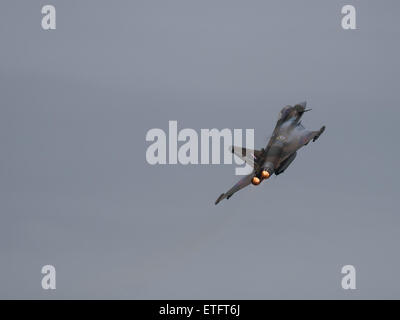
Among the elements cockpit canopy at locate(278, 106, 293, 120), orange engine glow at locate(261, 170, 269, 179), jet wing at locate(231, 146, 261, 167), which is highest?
cockpit canopy at locate(278, 106, 293, 120)

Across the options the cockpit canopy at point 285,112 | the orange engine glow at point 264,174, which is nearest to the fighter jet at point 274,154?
the orange engine glow at point 264,174

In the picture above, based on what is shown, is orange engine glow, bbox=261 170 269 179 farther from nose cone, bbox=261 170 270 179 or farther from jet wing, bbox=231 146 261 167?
jet wing, bbox=231 146 261 167

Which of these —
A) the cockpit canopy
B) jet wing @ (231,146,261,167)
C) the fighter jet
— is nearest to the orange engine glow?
the fighter jet

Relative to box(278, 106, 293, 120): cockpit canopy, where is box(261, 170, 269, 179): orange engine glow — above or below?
below

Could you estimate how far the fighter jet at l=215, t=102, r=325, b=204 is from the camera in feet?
516

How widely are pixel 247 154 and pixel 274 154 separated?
12.8 ft

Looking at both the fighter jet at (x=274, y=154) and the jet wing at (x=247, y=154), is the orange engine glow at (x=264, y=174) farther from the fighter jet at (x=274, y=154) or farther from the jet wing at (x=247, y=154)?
the jet wing at (x=247, y=154)

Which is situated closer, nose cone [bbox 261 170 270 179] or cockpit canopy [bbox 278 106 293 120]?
nose cone [bbox 261 170 270 179]

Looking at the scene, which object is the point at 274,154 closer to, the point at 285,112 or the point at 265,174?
the point at 265,174

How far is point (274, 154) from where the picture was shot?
158 m

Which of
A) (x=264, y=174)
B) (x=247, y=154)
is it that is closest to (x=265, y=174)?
(x=264, y=174)

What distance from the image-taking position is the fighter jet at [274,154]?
157250 mm
